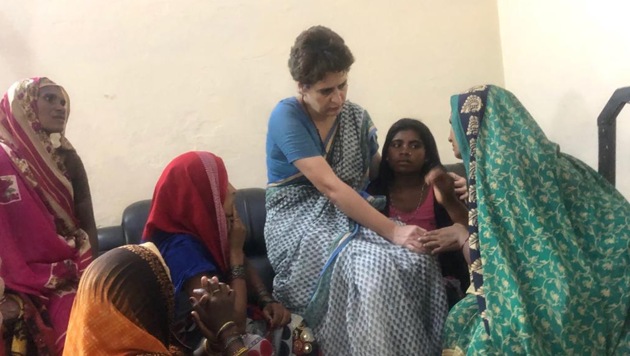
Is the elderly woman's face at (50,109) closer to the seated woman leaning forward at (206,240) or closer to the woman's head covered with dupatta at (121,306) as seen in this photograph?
the seated woman leaning forward at (206,240)

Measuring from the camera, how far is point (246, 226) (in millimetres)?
2527

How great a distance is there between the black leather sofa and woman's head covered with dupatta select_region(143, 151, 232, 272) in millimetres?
429

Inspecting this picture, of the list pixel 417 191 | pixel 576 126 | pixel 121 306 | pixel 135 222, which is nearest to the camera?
pixel 121 306

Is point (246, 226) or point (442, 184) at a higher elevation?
point (442, 184)

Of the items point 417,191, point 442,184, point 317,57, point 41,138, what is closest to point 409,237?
point 442,184

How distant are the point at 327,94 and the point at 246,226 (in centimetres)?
72

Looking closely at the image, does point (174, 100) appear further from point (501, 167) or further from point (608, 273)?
point (608, 273)

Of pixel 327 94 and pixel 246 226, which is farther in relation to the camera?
pixel 246 226

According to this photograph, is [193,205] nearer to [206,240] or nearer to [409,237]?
[206,240]

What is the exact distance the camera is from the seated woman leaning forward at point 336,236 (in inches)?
72.3

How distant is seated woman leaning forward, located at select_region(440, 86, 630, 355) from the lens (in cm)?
157

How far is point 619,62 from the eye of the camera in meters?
2.28

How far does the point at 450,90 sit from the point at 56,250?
2.08m

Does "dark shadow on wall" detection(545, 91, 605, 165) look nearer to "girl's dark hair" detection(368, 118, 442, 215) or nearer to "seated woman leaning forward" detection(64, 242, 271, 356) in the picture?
"girl's dark hair" detection(368, 118, 442, 215)
